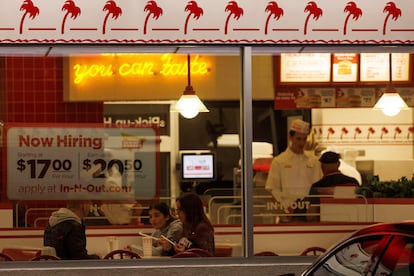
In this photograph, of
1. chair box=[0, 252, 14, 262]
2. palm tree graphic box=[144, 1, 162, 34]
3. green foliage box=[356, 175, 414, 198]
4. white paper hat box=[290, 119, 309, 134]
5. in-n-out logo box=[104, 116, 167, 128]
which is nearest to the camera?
palm tree graphic box=[144, 1, 162, 34]

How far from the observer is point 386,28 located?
34.1ft

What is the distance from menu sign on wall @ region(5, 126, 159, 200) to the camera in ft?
34.1

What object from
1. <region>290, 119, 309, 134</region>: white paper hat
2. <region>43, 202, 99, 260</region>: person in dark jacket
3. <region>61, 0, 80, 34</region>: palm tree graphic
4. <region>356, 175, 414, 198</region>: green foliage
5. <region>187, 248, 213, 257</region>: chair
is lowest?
<region>187, 248, 213, 257</region>: chair

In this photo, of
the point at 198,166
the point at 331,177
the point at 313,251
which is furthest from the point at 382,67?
the point at 198,166

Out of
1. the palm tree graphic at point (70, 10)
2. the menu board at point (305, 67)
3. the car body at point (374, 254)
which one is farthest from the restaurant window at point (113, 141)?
the car body at point (374, 254)

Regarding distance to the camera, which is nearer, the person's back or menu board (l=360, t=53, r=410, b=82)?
menu board (l=360, t=53, r=410, b=82)

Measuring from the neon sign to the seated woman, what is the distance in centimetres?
136

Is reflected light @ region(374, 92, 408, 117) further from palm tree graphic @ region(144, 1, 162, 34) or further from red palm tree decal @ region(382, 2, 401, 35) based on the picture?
palm tree graphic @ region(144, 1, 162, 34)

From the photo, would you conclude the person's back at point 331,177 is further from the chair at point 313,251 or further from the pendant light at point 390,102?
the pendant light at point 390,102

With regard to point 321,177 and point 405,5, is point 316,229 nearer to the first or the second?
point 321,177

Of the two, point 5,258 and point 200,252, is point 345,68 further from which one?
point 5,258

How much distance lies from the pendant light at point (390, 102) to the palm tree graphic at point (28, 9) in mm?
3712

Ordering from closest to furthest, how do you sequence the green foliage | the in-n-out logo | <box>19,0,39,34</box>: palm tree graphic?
1. <box>19,0,39,34</box>: palm tree graphic
2. the in-n-out logo
3. the green foliage

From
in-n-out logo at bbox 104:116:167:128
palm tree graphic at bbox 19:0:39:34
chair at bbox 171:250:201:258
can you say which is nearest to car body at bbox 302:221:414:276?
chair at bbox 171:250:201:258
